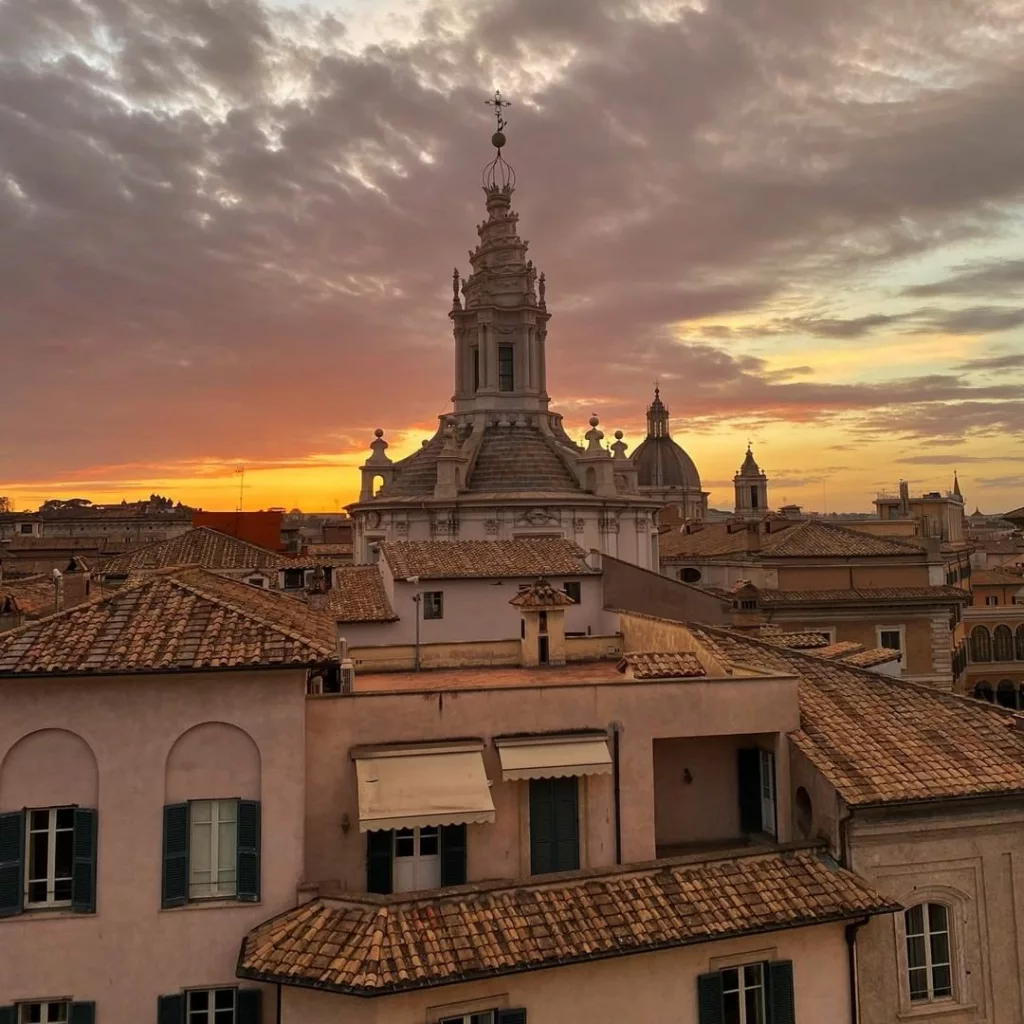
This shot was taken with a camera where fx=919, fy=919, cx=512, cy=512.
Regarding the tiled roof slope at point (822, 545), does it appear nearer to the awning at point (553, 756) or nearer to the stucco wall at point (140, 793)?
the awning at point (553, 756)

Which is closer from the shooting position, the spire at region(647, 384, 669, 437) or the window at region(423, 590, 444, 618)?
the window at region(423, 590, 444, 618)

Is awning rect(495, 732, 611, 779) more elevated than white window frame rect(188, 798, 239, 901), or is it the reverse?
awning rect(495, 732, 611, 779)

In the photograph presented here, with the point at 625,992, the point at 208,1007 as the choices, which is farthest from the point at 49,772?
the point at 625,992

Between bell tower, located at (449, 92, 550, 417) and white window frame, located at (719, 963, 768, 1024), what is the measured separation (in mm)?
45400

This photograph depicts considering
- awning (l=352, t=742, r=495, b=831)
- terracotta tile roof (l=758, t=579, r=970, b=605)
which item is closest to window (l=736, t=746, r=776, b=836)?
awning (l=352, t=742, r=495, b=831)

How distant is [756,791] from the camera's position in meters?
14.4

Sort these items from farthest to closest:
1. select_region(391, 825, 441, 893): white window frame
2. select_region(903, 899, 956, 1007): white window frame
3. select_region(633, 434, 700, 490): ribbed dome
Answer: select_region(633, 434, 700, 490): ribbed dome, select_region(903, 899, 956, 1007): white window frame, select_region(391, 825, 441, 893): white window frame

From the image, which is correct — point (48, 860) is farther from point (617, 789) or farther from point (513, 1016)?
point (617, 789)

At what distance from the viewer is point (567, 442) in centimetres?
5666

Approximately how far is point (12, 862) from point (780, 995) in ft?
32.1

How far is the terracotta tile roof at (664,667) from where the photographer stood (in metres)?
14.5

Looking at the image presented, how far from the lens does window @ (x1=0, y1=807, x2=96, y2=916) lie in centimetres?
1118

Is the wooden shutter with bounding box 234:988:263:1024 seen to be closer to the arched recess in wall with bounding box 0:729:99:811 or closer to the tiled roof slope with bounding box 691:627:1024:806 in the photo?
the arched recess in wall with bounding box 0:729:99:811

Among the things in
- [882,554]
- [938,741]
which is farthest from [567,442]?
[938,741]
